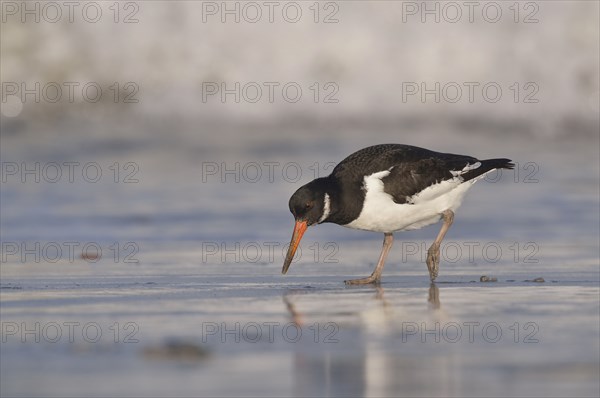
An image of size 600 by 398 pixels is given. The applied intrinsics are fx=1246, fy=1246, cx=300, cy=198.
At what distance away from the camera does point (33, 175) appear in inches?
502

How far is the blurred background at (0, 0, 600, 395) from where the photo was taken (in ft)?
35.8

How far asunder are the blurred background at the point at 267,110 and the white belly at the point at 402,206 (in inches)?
33.0

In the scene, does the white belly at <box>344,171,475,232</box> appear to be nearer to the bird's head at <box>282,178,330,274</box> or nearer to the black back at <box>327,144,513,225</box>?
the black back at <box>327,144,513,225</box>

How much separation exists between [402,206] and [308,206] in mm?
713

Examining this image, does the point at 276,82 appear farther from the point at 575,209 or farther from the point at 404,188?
the point at 404,188

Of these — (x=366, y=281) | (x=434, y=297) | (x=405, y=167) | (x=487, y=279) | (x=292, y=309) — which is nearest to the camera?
(x=292, y=309)

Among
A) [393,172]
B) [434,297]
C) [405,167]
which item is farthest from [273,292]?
[405,167]

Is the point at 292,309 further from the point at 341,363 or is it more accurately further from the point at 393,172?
the point at 393,172

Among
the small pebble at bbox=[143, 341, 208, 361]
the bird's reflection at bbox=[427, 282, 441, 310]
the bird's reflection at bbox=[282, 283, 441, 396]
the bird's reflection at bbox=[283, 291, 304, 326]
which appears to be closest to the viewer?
the bird's reflection at bbox=[282, 283, 441, 396]

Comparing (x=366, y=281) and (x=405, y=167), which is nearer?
(x=366, y=281)

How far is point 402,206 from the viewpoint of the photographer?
29.2 ft

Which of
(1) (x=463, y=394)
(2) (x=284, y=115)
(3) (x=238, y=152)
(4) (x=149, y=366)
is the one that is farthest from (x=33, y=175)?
(1) (x=463, y=394)

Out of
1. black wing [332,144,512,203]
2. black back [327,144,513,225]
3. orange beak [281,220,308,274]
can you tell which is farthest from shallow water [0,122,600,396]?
black wing [332,144,512,203]

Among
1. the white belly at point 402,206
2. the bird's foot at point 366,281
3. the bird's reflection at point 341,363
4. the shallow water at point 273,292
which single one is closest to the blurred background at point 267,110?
the shallow water at point 273,292
